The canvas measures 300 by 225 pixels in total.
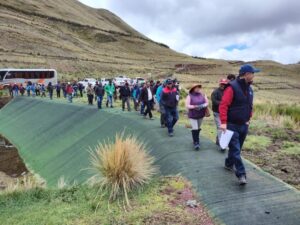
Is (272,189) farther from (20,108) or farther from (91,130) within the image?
(20,108)

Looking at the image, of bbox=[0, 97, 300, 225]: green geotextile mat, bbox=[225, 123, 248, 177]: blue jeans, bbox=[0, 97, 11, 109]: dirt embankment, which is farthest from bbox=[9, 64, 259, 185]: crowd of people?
bbox=[0, 97, 11, 109]: dirt embankment

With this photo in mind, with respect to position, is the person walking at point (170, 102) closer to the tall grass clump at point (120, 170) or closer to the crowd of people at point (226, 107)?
the crowd of people at point (226, 107)

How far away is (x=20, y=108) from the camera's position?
1452 inches

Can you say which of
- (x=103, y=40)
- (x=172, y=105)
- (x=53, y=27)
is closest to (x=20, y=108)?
(x=172, y=105)

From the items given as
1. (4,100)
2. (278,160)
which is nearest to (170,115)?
(278,160)

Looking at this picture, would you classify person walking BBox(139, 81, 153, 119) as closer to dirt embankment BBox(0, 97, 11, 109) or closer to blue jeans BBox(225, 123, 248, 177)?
blue jeans BBox(225, 123, 248, 177)

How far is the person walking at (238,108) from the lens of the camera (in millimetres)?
8141

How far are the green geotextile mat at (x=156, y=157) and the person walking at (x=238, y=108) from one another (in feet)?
2.34

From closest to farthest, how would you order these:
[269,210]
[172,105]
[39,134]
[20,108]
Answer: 1. [269,210]
2. [172,105]
3. [39,134]
4. [20,108]

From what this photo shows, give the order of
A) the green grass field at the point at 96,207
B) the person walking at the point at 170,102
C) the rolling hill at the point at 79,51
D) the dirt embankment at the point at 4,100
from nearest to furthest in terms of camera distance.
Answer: the green grass field at the point at 96,207
the person walking at the point at 170,102
the dirt embankment at the point at 4,100
the rolling hill at the point at 79,51

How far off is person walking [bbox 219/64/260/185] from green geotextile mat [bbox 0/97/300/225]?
713 millimetres

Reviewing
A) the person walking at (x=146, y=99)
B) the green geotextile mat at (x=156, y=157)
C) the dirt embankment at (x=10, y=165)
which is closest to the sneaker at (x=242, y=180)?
the green geotextile mat at (x=156, y=157)

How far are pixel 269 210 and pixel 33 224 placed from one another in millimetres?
4002

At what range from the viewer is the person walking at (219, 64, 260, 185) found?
8.14m
